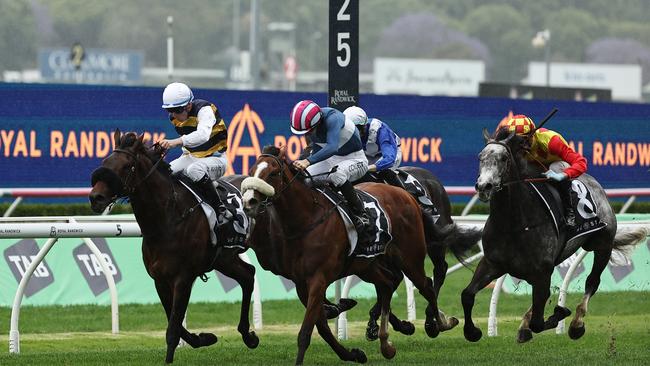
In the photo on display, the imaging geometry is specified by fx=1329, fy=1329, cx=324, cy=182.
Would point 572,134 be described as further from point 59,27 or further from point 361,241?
point 59,27

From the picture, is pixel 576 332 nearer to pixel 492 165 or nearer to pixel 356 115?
pixel 492 165

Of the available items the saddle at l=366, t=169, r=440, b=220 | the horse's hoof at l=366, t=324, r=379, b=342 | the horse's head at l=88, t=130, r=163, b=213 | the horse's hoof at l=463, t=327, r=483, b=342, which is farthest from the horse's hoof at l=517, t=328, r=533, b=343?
the horse's head at l=88, t=130, r=163, b=213

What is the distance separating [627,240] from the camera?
9992 mm

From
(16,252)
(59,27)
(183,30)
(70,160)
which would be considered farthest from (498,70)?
(16,252)

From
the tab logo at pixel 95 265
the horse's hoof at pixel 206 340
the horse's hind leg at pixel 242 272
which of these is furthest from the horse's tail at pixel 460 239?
the tab logo at pixel 95 265

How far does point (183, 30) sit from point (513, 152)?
4424cm

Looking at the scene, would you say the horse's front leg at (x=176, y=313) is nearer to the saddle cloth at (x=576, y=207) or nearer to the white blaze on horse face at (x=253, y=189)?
the white blaze on horse face at (x=253, y=189)

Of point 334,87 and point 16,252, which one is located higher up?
point 334,87

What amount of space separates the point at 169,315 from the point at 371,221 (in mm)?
1424

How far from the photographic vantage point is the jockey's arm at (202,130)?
8.49 meters

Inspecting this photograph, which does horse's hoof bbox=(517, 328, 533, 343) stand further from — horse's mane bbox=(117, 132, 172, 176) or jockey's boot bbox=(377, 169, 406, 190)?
horse's mane bbox=(117, 132, 172, 176)

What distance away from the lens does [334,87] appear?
9320mm

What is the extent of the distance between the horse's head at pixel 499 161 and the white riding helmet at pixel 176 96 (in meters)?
1.93

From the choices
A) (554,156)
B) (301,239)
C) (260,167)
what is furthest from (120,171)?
(554,156)
